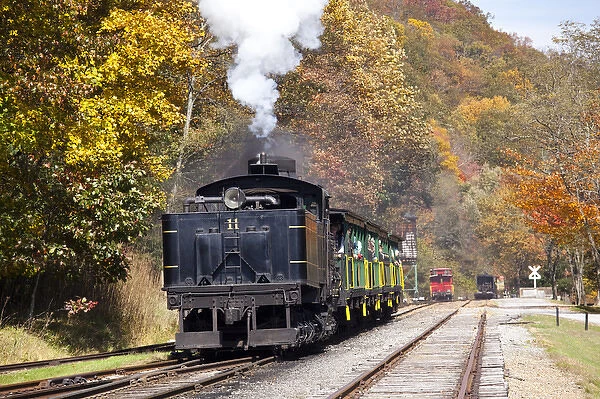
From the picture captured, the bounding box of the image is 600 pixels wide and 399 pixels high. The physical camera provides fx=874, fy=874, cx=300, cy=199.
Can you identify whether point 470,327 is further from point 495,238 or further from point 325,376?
point 495,238

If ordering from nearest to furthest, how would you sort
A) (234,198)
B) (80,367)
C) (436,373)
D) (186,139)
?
1. (436,373)
2. (80,367)
3. (234,198)
4. (186,139)

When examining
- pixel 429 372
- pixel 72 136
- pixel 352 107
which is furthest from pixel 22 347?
pixel 352 107

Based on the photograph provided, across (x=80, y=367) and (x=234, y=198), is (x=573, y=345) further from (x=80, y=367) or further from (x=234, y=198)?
(x=80, y=367)

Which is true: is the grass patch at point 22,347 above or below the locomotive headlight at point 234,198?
below

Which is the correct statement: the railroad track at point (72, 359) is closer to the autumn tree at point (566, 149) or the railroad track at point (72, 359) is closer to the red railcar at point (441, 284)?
the autumn tree at point (566, 149)

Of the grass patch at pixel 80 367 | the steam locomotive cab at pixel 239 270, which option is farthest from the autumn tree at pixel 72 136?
the steam locomotive cab at pixel 239 270

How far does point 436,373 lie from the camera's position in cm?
1500

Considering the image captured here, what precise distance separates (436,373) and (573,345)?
10.0 metres

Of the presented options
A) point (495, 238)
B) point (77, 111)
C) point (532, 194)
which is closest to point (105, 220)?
point (77, 111)

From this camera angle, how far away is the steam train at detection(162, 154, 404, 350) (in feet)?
57.2

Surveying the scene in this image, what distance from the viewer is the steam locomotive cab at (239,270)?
17.4 meters

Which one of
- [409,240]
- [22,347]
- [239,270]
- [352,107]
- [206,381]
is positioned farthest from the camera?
[409,240]

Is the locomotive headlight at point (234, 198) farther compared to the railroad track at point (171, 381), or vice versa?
the locomotive headlight at point (234, 198)

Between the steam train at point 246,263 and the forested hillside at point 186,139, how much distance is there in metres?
3.71
